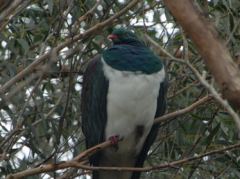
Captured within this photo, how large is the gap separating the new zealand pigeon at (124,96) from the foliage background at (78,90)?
0.42ft

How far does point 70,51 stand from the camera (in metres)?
4.00

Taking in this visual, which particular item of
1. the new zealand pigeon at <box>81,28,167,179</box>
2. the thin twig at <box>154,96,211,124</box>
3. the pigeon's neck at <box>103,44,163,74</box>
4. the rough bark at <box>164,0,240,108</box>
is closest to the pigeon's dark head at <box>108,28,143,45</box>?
the new zealand pigeon at <box>81,28,167,179</box>

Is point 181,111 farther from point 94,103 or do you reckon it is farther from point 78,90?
point 78,90

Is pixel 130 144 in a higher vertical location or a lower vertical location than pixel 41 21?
lower

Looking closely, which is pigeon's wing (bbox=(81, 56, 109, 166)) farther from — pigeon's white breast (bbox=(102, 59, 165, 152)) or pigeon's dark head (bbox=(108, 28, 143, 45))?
pigeon's dark head (bbox=(108, 28, 143, 45))

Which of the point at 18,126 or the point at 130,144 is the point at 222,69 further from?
the point at 130,144

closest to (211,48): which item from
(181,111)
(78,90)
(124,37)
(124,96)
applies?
(181,111)

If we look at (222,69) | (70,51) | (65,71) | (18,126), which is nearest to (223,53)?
(222,69)

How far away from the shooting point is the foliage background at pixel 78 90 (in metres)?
4.12

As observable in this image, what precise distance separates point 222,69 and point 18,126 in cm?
156

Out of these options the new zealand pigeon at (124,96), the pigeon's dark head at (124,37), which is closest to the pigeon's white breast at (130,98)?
the new zealand pigeon at (124,96)

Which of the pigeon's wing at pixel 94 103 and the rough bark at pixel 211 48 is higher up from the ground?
the rough bark at pixel 211 48

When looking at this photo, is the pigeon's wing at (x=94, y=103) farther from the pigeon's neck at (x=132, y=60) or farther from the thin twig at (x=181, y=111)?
the thin twig at (x=181, y=111)

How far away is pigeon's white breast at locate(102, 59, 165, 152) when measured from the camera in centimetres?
383
